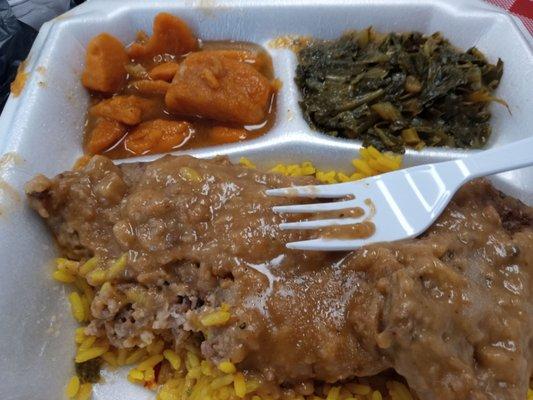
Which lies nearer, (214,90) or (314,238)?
(314,238)

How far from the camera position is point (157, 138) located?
3.05 meters

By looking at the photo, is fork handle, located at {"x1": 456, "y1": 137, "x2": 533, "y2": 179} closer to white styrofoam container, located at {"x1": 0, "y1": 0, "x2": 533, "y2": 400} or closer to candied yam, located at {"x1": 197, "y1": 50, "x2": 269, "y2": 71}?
white styrofoam container, located at {"x1": 0, "y1": 0, "x2": 533, "y2": 400}

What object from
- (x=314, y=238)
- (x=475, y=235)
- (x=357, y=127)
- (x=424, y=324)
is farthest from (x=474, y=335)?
(x=357, y=127)

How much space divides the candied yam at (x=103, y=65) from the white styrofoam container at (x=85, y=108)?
0.28ft

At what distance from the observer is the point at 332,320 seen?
7.00 feet

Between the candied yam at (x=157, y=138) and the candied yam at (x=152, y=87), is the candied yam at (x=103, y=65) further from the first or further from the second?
the candied yam at (x=157, y=138)

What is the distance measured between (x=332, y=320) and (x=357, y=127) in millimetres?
1388

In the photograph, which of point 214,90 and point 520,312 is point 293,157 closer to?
point 214,90

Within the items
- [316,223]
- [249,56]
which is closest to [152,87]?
[249,56]

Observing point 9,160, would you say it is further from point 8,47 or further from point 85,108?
point 8,47

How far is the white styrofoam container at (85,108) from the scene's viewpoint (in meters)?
2.36

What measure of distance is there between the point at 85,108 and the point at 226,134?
0.94 metres

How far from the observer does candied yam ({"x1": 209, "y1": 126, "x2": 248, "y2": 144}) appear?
10.1 ft

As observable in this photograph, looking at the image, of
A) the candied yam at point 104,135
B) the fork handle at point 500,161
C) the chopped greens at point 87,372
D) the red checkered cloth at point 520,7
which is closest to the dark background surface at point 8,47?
the candied yam at point 104,135
